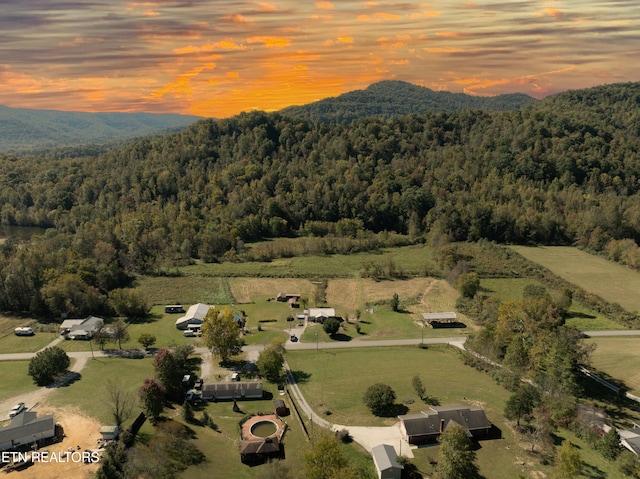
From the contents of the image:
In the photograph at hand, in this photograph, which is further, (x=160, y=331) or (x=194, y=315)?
(x=194, y=315)

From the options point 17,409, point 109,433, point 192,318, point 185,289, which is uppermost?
point 109,433

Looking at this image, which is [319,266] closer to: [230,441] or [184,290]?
[184,290]

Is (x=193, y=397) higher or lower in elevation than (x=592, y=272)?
lower

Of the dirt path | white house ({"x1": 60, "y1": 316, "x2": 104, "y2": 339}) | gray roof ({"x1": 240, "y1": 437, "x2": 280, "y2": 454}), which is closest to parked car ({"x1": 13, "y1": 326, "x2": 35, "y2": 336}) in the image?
white house ({"x1": 60, "y1": 316, "x2": 104, "y2": 339})

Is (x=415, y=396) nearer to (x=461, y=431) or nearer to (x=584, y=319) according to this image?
(x=461, y=431)

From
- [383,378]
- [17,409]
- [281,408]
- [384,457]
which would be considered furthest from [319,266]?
[17,409]

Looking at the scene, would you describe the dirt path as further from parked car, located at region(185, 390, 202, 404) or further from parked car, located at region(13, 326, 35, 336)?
parked car, located at region(13, 326, 35, 336)

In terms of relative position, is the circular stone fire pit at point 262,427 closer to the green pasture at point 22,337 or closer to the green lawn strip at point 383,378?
the green lawn strip at point 383,378
